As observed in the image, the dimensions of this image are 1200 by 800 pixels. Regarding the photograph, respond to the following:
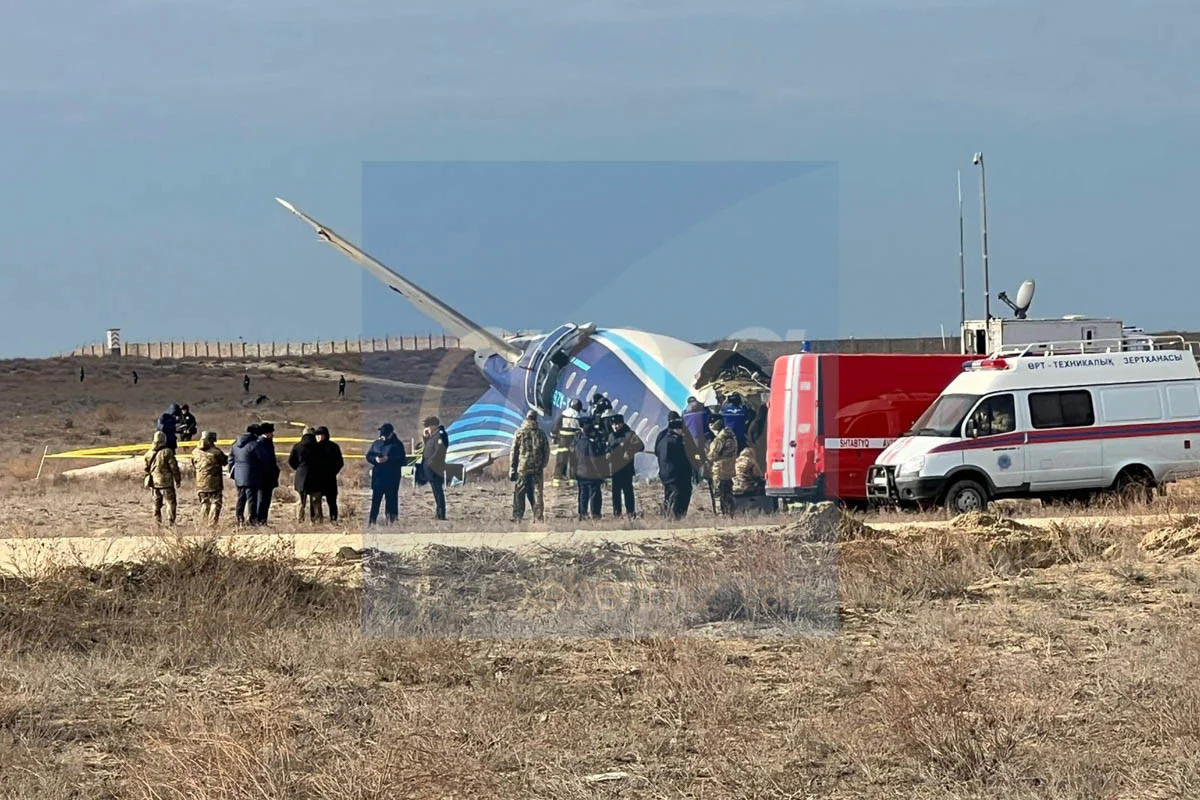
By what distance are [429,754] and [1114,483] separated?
51.5ft

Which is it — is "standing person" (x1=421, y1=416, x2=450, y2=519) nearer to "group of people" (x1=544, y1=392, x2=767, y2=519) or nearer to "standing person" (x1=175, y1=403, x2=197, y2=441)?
"group of people" (x1=544, y1=392, x2=767, y2=519)

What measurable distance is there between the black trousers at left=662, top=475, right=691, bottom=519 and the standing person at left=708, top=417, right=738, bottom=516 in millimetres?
227

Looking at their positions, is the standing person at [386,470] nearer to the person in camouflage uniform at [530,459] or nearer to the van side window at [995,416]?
the person in camouflage uniform at [530,459]

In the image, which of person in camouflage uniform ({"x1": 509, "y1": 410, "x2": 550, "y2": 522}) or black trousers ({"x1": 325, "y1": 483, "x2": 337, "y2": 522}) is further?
→ black trousers ({"x1": 325, "y1": 483, "x2": 337, "y2": 522})

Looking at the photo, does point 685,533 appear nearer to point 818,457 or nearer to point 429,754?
point 429,754

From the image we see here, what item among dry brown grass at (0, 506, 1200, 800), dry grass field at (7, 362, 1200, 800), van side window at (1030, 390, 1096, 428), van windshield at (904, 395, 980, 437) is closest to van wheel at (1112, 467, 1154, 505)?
van side window at (1030, 390, 1096, 428)

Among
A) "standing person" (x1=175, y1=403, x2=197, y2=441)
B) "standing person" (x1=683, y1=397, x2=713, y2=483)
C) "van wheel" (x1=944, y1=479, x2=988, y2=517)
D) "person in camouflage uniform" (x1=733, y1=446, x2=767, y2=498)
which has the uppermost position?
"standing person" (x1=175, y1=403, x2=197, y2=441)

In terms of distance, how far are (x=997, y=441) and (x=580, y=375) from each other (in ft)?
36.4

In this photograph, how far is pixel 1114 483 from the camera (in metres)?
21.4

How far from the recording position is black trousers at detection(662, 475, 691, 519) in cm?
1107

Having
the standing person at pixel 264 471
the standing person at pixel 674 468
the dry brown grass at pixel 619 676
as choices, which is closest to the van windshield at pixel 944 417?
the dry brown grass at pixel 619 676

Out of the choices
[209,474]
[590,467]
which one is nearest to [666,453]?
[590,467]

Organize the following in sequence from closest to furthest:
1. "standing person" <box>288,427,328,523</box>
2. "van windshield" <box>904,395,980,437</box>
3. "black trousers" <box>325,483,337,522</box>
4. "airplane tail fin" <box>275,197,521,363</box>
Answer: "airplane tail fin" <box>275,197,521,363</box> < "standing person" <box>288,427,328,523</box> < "black trousers" <box>325,483,337,522</box> < "van windshield" <box>904,395,980,437</box>

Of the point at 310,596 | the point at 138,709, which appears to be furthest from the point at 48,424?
the point at 138,709
